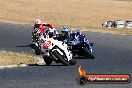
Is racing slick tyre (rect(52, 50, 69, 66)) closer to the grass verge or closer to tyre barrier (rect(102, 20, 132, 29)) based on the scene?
the grass verge

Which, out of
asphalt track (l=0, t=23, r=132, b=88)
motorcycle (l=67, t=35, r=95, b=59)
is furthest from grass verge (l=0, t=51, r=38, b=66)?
motorcycle (l=67, t=35, r=95, b=59)

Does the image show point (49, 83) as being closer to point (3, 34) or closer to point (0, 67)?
point (0, 67)

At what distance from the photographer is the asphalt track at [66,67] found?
16781 mm

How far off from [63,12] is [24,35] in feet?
67.8

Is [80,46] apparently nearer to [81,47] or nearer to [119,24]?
[81,47]

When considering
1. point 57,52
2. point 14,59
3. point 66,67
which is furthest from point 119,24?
point 66,67

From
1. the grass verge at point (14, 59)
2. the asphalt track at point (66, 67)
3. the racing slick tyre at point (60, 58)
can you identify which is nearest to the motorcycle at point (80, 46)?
the asphalt track at point (66, 67)

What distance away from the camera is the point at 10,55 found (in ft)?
78.2

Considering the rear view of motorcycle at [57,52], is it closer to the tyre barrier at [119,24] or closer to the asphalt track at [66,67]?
the asphalt track at [66,67]

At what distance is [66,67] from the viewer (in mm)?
20875

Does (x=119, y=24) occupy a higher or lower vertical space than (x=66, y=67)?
lower

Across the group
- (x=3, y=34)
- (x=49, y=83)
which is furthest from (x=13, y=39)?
(x=49, y=83)

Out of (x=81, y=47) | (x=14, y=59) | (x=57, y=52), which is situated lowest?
(x=81, y=47)

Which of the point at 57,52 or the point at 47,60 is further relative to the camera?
the point at 47,60
